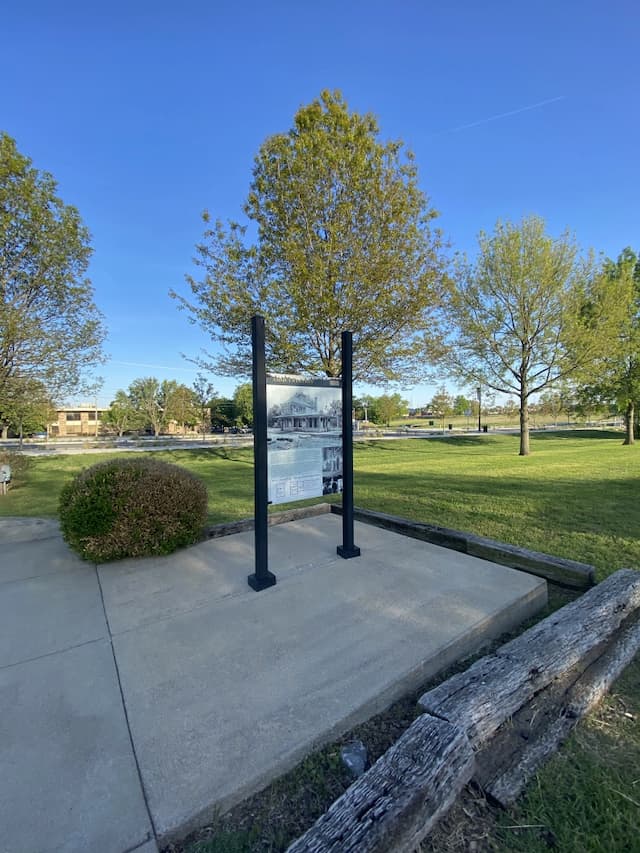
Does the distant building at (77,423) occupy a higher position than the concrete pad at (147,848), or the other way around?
the distant building at (77,423)

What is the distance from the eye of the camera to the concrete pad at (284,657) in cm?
166

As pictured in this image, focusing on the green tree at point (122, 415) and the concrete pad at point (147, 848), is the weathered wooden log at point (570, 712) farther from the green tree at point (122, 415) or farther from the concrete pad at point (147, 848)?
the green tree at point (122, 415)

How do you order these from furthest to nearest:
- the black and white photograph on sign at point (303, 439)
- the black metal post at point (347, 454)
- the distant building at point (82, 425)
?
1. the distant building at point (82, 425)
2. the black metal post at point (347, 454)
3. the black and white photograph on sign at point (303, 439)

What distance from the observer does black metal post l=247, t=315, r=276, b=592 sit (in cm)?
335

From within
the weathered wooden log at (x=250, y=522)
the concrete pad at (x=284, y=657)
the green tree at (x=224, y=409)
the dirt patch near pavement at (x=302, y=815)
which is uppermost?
the green tree at (x=224, y=409)

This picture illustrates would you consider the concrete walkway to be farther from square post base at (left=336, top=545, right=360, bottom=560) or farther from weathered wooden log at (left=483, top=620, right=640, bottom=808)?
weathered wooden log at (left=483, top=620, right=640, bottom=808)

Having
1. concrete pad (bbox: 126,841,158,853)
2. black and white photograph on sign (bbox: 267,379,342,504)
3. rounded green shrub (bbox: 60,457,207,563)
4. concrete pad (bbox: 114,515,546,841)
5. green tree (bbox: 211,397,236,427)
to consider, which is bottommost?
concrete pad (bbox: 126,841,158,853)

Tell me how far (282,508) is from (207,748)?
5527 mm

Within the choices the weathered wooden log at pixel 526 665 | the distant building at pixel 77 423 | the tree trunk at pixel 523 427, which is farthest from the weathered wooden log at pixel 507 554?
the distant building at pixel 77 423

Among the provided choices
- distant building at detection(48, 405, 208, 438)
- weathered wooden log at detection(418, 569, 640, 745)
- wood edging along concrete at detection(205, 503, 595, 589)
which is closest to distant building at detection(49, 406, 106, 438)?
distant building at detection(48, 405, 208, 438)

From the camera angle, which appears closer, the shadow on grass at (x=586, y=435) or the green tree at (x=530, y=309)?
the green tree at (x=530, y=309)

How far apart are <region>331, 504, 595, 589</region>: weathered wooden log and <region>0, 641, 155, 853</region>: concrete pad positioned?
334 cm

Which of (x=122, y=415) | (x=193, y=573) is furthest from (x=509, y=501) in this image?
(x=122, y=415)

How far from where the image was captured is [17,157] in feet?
33.1
